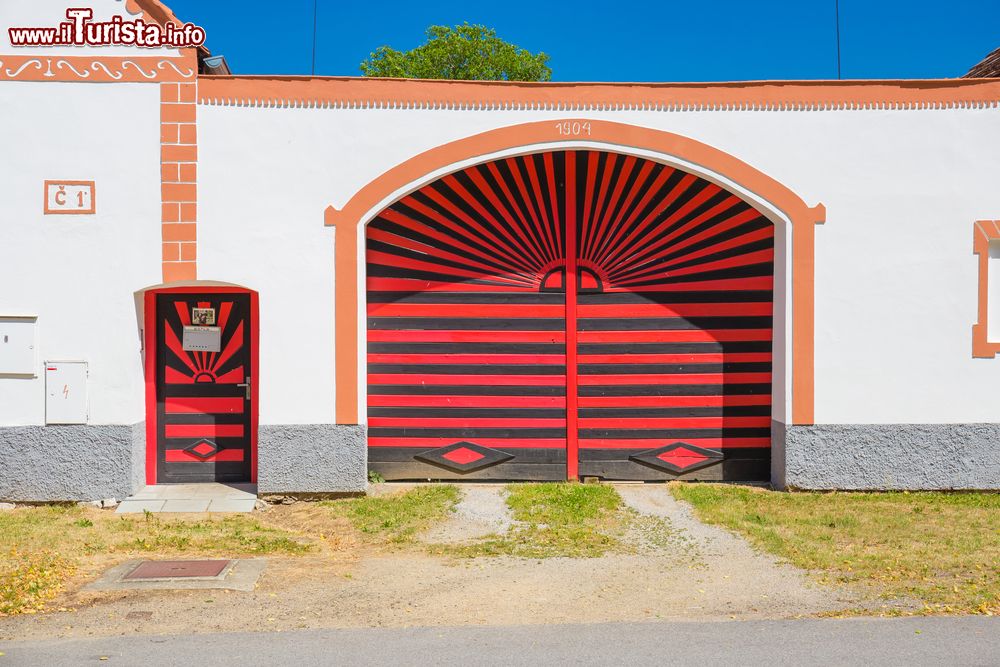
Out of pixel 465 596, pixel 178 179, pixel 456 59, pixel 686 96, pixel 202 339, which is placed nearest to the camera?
pixel 465 596

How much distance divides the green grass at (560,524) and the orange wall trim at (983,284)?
408cm

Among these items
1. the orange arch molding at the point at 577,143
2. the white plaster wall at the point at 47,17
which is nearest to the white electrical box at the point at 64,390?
the orange arch molding at the point at 577,143

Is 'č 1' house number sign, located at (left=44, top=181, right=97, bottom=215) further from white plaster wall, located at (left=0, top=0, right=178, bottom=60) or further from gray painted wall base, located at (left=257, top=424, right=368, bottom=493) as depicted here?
gray painted wall base, located at (left=257, top=424, right=368, bottom=493)

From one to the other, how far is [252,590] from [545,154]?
17.7 feet

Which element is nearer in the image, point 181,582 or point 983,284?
point 181,582

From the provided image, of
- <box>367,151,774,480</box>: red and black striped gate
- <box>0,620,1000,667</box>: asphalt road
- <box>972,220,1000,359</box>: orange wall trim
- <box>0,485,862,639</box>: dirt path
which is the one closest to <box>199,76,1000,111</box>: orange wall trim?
<box>367,151,774,480</box>: red and black striped gate

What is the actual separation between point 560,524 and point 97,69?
249 inches

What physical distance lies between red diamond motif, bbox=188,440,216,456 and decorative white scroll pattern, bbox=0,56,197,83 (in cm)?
377

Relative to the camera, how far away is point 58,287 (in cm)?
854

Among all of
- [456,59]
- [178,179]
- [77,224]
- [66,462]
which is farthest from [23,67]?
[456,59]

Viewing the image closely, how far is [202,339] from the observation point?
360 inches

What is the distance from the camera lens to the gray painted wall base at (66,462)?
854 centimetres

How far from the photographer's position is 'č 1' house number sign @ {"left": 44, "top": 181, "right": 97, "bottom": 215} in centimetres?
851

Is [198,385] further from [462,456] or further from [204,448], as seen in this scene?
[462,456]
